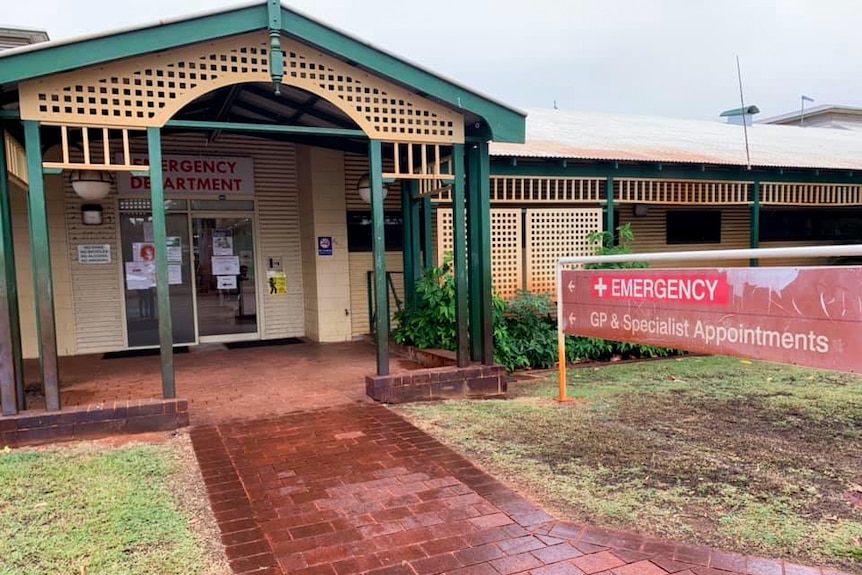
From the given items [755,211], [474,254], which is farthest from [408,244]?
[755,211]

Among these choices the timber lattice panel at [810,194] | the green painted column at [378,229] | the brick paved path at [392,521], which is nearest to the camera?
the brick paved path at [392,521]

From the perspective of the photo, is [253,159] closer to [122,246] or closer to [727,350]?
[122,246]

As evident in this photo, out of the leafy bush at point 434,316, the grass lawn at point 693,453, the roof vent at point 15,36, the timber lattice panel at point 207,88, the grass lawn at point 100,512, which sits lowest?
the grass lawn at point 693,453

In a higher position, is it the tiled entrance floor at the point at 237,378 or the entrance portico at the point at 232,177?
the entrance portico at the point at 232,177

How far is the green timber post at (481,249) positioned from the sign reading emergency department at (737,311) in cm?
92

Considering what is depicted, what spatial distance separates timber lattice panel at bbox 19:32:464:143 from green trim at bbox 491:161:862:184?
2.76m

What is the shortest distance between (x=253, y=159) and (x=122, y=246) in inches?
88.7

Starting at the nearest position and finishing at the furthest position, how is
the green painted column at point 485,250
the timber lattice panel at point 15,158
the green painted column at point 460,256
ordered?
the timber lattice panel at point 15,158 → the green painted column at point 460,256 → the green painted column at point 485,250

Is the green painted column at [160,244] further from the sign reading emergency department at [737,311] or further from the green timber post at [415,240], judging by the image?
the green timber post at [415,240]

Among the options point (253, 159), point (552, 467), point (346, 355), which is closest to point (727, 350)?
point (552, 467)

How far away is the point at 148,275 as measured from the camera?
8.76 metres

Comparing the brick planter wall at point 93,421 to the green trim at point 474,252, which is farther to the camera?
the green trim at point 474,252

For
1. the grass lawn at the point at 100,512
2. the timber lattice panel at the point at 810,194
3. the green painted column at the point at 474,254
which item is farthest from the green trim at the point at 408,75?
the timber lattice panel at the point at 810,194

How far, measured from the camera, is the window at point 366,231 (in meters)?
9.58
